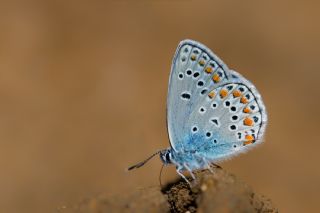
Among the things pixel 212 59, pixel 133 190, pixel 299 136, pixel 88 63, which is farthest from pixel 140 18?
pixel 133 190

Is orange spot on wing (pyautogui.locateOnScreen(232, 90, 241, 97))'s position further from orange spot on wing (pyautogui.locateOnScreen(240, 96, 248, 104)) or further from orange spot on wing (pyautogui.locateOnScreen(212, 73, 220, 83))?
orange spot on wing (pyautogui.locateOnScreen(212, 73, 220, 83))

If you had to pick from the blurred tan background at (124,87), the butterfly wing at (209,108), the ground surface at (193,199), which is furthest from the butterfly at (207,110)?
the blurred tan background at (124,87)

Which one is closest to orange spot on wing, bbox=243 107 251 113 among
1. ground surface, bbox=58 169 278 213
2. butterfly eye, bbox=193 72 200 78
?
butterfly eye, bbox=193 72 200 78

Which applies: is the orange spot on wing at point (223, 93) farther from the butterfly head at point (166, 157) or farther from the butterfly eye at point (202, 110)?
the butterfly head at point (166, 157)

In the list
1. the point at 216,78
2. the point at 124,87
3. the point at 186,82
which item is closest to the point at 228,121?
the point at 216,78

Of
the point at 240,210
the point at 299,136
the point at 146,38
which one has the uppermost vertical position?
the point at 146,38

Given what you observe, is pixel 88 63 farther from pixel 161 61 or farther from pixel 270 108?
pixel 270 108

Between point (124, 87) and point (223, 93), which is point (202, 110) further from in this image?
point (124, 87)

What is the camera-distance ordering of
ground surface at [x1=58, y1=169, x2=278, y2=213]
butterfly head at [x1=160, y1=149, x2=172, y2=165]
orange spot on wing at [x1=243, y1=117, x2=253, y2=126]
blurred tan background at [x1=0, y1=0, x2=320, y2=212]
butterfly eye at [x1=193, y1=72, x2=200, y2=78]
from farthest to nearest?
blurred tan background at [x1=0, y1=0, x2=320, y2=212], orange spot on wing at [x1=243, y1=117, x2=253, y2=126], butterfly eye at [x1=193, y1=72, x2=200, y2=78], butterfly head at [x1=160, y1=149, x2=172, y2=165], ground surface at [x1=58, y1=169, x2=278, y2=213]
